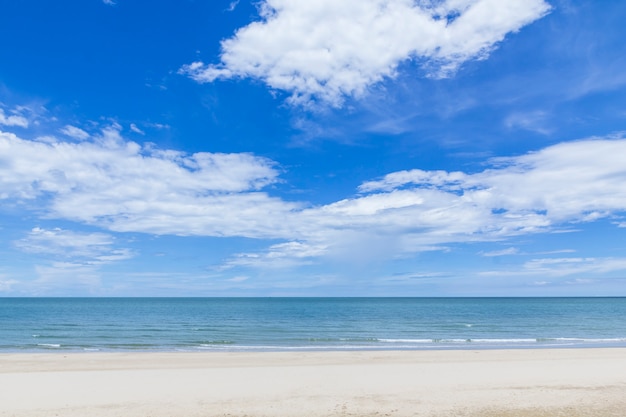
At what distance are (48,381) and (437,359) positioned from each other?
1637cm

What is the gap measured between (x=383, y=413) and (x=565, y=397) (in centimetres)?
592

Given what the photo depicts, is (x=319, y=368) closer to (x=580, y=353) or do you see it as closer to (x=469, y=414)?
(x=469, y=414)

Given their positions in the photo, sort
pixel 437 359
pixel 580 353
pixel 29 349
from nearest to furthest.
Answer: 1. pixel 437 359
2. pixel 580 353
3. pixel 29 349

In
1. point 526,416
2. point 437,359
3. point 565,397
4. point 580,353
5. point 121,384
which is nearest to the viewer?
point 526,416

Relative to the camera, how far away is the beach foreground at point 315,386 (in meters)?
13.0

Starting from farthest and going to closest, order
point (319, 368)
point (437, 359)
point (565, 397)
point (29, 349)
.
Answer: point (29, 349)
point (437, 359)
point (319, 368)
point (565, 397)

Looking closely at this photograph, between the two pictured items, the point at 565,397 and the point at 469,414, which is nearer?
the point at 469,414

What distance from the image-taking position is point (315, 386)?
15906 mm

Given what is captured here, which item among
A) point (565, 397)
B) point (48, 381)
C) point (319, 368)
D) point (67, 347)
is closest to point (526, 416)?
point (565, 397)

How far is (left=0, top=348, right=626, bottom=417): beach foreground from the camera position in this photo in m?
13.0

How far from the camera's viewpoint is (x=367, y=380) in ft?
56.2

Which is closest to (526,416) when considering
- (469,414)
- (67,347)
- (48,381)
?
(469,414)

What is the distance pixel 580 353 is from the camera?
25.8 metres

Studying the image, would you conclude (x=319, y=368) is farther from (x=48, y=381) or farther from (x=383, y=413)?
(x=48, y=381)
